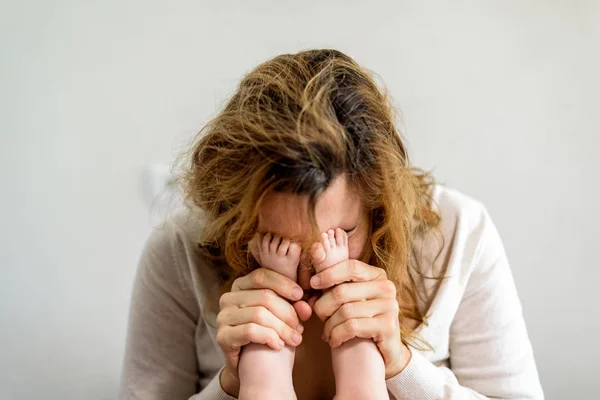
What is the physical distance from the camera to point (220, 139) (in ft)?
2.24

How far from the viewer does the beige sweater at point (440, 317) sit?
0.85 metres

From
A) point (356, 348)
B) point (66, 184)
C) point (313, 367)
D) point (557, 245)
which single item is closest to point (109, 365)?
point (66, 184)

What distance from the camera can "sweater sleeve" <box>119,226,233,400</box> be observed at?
2.92 ft

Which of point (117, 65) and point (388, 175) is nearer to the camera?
point (388, 175)

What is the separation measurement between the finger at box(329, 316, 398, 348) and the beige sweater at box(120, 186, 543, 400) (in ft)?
0.49

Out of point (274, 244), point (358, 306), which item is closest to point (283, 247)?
point (274, 244)

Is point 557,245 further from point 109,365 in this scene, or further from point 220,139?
point 109,365

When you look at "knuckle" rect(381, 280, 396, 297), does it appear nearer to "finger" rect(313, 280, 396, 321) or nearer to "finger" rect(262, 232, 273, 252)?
"finger" rect(313, 280, 396, 321)

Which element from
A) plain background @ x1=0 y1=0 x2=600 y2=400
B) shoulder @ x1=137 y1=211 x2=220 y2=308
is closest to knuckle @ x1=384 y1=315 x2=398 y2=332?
shoulder @ x1=137 y1=211 x2=220 y2=308

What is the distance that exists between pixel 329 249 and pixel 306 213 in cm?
6

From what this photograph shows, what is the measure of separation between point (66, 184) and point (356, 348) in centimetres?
67

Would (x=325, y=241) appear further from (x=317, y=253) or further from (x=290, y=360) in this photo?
(x=290, y=360)

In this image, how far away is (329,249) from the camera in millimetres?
677

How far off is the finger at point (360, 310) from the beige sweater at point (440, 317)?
0.16 metres
